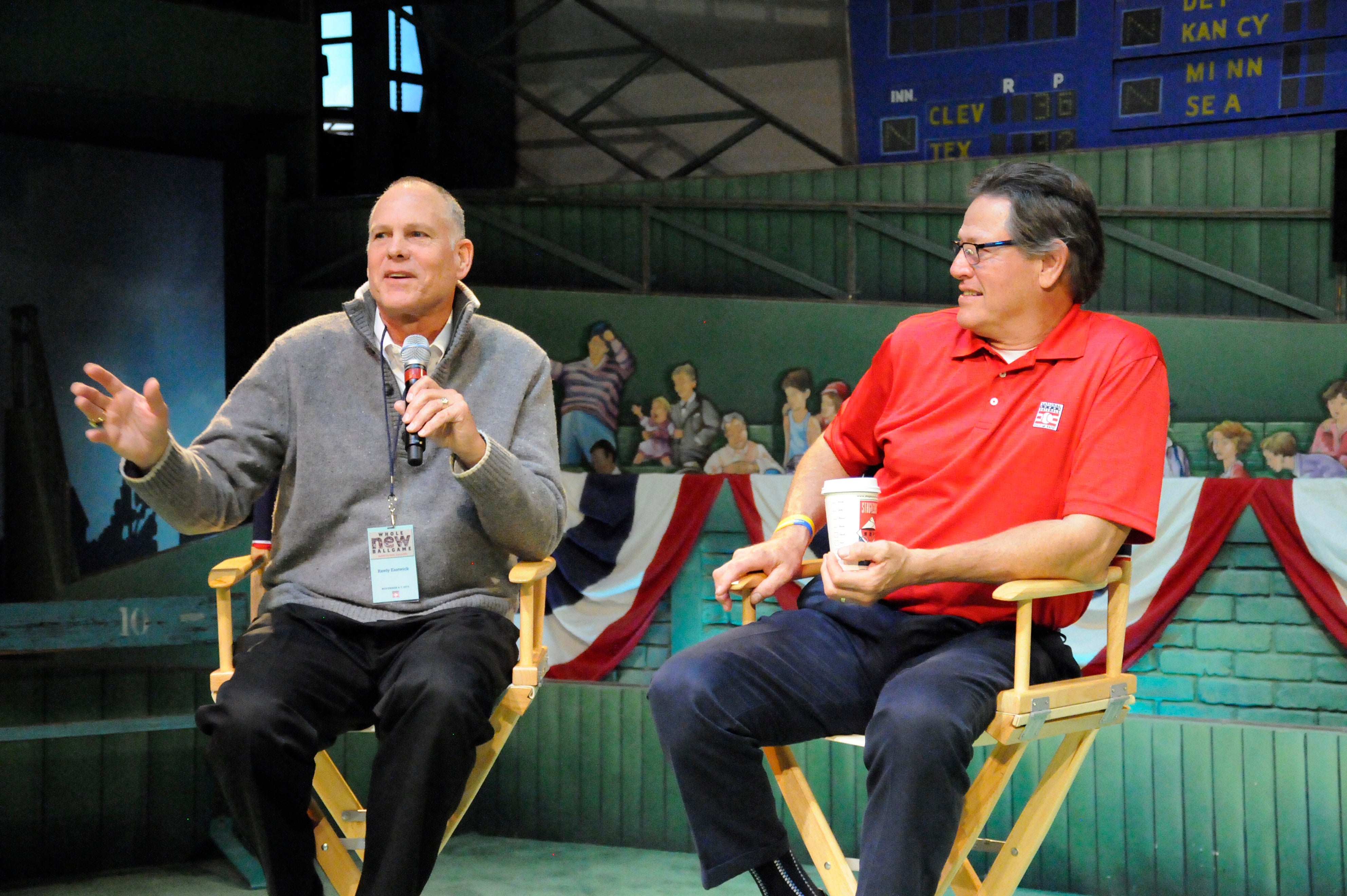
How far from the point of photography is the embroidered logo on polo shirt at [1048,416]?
210 centimetres

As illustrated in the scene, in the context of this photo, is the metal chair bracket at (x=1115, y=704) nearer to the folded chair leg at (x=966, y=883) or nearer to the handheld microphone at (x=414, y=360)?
the folded chair leg at (x=966, y=883)

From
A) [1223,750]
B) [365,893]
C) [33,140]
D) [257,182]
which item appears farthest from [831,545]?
[33,140]

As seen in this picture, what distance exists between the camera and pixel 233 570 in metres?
2.29

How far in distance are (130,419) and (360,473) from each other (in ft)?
1.33

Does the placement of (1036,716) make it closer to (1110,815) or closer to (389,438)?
(389,438)

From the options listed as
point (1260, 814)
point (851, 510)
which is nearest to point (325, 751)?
point (851, 510)

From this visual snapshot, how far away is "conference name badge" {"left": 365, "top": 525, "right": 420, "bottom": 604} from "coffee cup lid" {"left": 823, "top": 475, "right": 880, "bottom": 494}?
74 centimetres

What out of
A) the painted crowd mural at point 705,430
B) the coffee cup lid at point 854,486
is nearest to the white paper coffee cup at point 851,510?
the coffee cup lid at point 854,486

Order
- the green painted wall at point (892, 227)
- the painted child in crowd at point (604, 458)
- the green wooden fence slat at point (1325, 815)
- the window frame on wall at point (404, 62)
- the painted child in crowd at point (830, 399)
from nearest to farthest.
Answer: the green wooden fence slat at point (1325, 815) < the green painted wall at point (892, 227) < the painted child in crowd at point (830, 399) < the painted child in crowd at point (604, 458) < the window frame on wall at point (404, 62)

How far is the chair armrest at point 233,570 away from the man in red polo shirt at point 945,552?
0.79m

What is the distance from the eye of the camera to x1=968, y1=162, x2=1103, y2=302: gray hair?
217cm

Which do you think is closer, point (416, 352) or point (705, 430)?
→ point (416, 352)

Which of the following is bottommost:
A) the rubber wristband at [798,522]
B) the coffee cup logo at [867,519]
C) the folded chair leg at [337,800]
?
the folded chair leg at [337,800]

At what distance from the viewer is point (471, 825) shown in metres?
3.96
